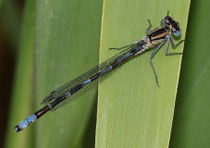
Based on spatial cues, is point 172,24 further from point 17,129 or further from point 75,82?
point 17,129

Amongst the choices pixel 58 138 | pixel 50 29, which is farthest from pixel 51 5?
pixel 58 138

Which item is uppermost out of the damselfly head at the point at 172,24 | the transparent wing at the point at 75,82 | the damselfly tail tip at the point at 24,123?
the damselfly head at the point at 172,24

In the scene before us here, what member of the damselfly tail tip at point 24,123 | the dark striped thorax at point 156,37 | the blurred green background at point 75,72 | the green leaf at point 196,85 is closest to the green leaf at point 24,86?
the blurred green background at point 75,72

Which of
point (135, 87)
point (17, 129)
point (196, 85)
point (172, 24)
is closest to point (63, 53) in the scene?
point (135, 87)

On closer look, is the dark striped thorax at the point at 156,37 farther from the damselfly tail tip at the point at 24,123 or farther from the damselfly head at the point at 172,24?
the damselfly tail tip at the point at 24,123

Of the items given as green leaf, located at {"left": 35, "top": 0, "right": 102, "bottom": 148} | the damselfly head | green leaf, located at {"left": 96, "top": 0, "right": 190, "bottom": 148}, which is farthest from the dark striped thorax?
green leaf, located at {"left": 35, "top": 0, "right": 102, "bottom": 148}

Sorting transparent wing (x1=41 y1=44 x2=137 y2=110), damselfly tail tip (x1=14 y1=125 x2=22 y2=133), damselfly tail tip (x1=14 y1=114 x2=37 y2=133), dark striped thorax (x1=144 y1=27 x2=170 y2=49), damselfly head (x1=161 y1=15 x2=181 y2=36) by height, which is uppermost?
damselfly head (x1=161 y1=15 x2=181 y2=36)

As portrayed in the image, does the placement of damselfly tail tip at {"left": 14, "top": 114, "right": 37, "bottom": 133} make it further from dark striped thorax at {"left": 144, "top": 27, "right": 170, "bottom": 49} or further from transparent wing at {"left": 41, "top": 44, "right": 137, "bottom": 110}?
dark striped thorax at {"left": 144, "top": 27, "right": 170, "bottom": 49}

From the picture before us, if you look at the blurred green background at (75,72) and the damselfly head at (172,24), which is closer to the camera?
the blurred green background at (75,72)
